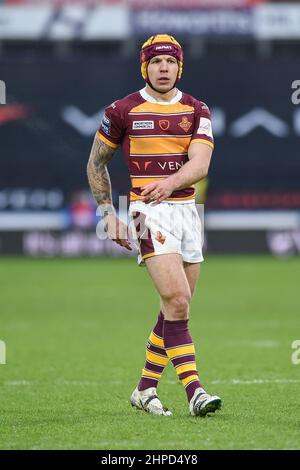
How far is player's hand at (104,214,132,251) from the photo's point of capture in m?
7.12

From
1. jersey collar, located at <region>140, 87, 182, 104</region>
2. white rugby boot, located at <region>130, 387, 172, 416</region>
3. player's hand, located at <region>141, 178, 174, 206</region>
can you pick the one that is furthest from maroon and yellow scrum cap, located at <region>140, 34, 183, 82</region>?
white rugby boot, located at <region>130, 387, 172, 416</region>

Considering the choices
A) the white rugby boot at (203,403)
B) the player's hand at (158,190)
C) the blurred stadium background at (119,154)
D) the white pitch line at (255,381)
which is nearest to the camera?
the white rugby boot at (203,403)

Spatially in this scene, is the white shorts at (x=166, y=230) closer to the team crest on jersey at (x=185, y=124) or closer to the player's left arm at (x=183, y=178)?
the player's left arm at (x=183, y=178)

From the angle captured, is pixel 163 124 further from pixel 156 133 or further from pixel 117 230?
pixel 117 230

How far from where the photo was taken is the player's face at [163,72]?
7.09 m

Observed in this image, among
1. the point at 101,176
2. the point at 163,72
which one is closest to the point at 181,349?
the point at 101,176

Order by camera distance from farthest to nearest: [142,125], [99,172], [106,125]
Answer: [99,172] < [106,125] < [142,125]

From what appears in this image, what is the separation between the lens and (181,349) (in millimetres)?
6898

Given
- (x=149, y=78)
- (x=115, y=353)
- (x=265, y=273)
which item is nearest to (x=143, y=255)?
(x=149, y=78)

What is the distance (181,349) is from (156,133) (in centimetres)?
132

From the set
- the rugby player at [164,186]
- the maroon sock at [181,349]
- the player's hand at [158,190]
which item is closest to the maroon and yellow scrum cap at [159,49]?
the rugby player at [164,186]

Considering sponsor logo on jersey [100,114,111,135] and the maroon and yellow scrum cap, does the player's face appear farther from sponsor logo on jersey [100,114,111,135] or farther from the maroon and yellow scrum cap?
sponsor logo on jersey [100,114,111,135]


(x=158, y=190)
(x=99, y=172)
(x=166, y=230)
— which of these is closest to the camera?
(x=158, y=190)

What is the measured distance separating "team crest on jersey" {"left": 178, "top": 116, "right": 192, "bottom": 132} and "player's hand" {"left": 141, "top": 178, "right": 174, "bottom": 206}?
15.8 inches
